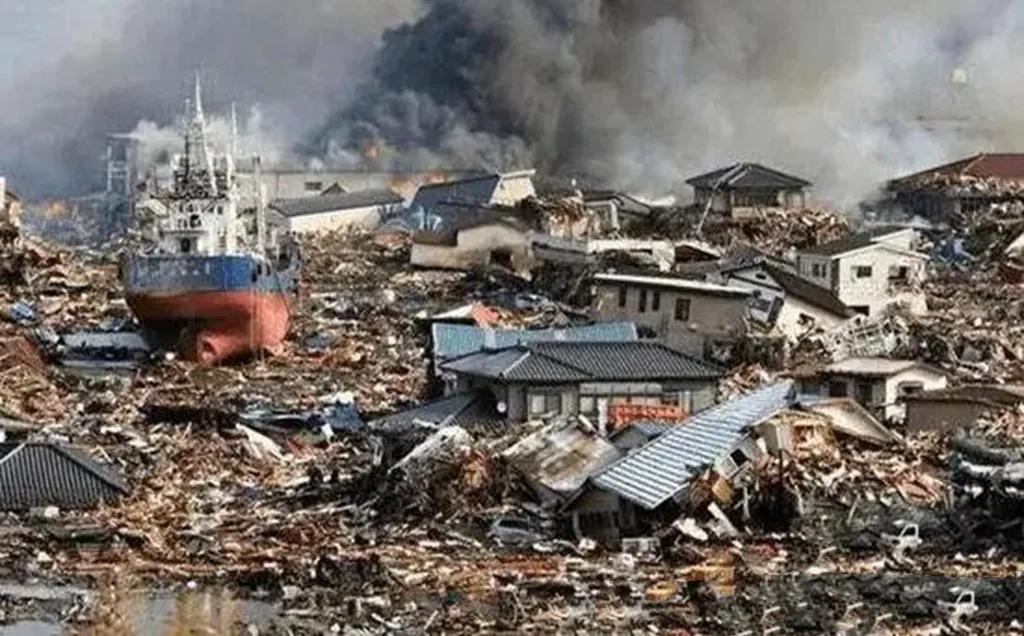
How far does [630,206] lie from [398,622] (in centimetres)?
3339

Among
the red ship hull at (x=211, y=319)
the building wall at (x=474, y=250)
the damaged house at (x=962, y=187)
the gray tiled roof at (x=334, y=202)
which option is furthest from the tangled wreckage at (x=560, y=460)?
the gray tiled roof at (x=334, y=202)

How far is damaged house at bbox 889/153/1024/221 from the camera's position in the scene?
4538cm

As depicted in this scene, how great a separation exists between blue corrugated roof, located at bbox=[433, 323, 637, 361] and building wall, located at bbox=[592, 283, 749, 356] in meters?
2.13

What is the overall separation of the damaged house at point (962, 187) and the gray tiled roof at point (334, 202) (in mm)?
13728

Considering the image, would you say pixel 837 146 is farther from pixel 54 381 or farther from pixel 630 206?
pixel 54 381

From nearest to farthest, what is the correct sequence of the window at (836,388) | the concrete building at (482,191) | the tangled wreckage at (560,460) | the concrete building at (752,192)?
the tangled wreckage at (560,460) < the window at (836,388) < the concrete building at (752,192) < the concrete building at (482,191)

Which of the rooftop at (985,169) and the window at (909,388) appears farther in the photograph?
the rooftop at (985,169)

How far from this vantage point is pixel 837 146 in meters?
54.9

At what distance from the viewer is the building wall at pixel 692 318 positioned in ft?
89.1

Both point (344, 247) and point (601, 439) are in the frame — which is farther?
point (344, 247)

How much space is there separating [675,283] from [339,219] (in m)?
21.3

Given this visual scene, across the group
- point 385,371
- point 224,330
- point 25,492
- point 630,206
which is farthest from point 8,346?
point 630,206

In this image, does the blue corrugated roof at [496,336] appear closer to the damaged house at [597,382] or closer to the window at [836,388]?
the damaged house at [597,382]

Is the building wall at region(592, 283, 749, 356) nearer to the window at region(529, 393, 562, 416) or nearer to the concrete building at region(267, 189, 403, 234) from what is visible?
the window at region(529, 393, 562, 416)
